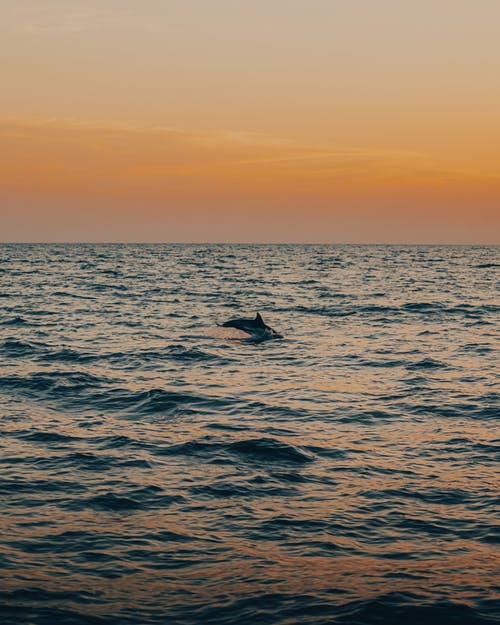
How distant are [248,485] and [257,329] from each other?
20541mm

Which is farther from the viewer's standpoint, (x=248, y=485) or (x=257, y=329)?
(x=257, y=329)

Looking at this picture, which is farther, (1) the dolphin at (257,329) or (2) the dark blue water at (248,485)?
(1) the dolphin at (257,329)

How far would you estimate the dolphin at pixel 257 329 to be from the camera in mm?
32406

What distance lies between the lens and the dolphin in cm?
3241

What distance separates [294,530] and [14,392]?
1210cm

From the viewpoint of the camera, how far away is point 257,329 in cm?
3319

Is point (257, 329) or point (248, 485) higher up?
point (257, 329)

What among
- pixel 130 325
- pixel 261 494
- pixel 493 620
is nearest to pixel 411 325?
pixel 130 325

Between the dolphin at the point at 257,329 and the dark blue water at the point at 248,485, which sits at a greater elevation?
the dolphin at the point at 257,329

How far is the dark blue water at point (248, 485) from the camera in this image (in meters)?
8.78

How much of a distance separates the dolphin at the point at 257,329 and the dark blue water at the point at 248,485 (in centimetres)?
246

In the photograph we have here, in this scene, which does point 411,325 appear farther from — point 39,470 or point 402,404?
point 39,470

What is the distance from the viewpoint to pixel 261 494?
12.3m

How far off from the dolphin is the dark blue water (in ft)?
8.07
